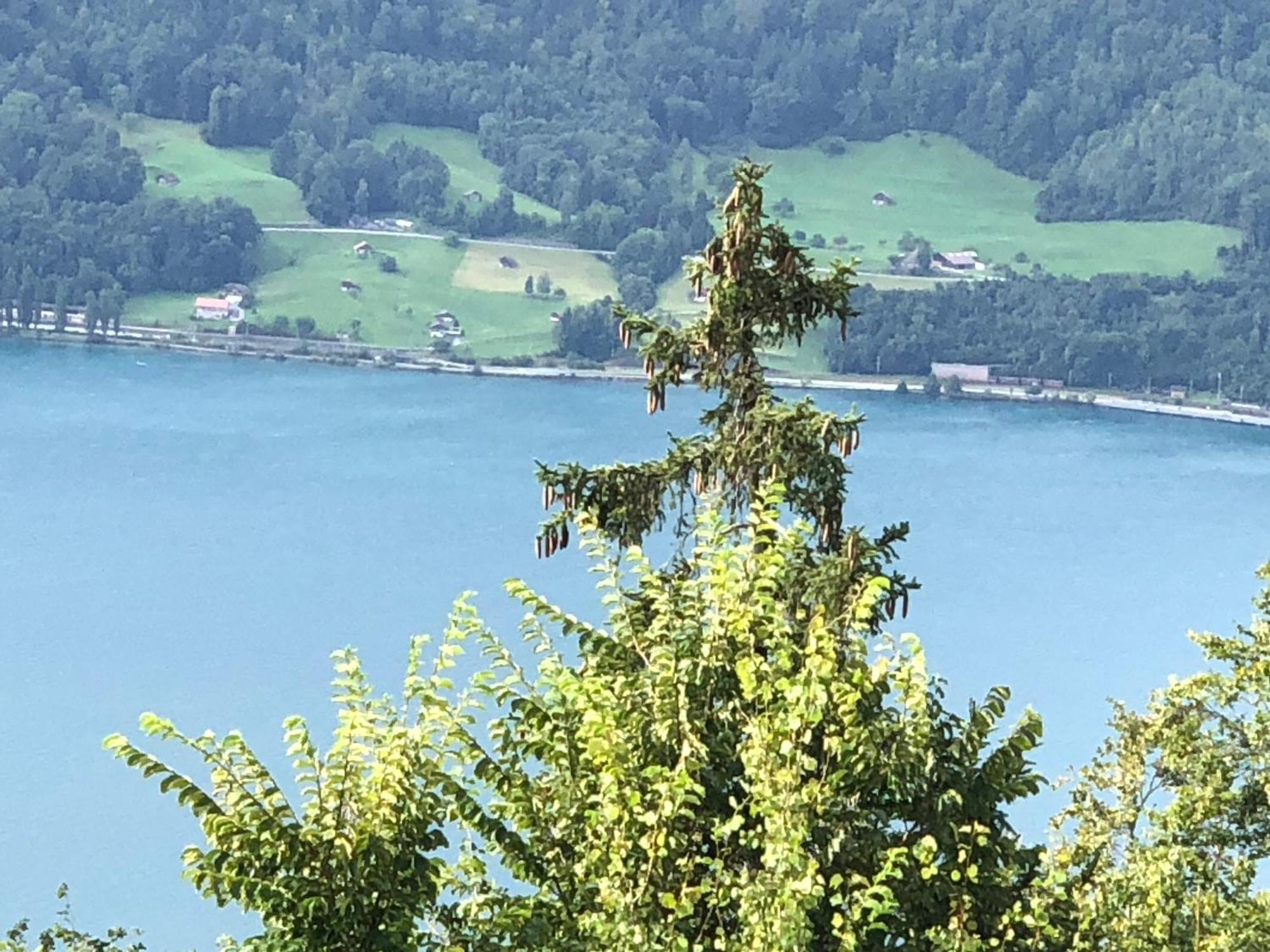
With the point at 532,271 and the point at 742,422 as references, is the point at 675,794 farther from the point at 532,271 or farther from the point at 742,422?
the point at 532,271

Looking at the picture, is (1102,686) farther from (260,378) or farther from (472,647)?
(260,378)

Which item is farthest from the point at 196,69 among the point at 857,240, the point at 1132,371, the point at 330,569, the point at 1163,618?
the point at 1163,618

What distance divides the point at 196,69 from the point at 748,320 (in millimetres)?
100502

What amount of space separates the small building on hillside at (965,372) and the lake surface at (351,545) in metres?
4.33

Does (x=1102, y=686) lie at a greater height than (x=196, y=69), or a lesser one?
lesser

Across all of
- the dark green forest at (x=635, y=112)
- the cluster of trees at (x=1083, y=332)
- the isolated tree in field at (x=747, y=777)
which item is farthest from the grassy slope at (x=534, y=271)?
the isolated tree in field at (x=747, y=777)

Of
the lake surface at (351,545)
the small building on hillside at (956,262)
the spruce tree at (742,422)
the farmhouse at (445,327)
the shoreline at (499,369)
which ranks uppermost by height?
the small building on hillside at (956,262)

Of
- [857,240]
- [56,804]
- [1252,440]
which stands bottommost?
[56,804]

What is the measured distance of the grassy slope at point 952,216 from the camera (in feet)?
309

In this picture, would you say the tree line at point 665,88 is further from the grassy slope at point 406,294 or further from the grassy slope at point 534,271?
the grassy slope at point 406,294

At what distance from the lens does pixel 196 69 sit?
102938 millimetres

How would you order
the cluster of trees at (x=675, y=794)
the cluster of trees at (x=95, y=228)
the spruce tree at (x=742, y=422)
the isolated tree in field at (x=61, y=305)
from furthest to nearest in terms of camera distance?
the cluster of trees at (x=95, y=228), the isolated tree in field at (x=61, y=305), the spruce tree at (x=742, y=422), the cluster of trees at (x=675, y=794)

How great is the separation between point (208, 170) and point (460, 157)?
48.2ft

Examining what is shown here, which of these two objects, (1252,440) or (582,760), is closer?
(582,760)
